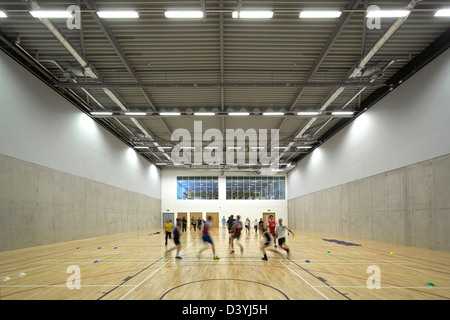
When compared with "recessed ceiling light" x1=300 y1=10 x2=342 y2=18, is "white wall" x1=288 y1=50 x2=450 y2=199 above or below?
below

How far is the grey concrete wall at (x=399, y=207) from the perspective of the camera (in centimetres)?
1501

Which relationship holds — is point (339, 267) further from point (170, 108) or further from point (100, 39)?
point (170, 108)

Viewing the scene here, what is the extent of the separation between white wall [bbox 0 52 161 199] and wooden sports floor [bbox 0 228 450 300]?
5.86 m

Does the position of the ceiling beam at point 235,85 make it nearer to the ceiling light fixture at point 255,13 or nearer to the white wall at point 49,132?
the white wall at point 49,132

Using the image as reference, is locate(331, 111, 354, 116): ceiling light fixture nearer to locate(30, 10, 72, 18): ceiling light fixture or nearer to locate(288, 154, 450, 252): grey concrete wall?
locate(288, 154, 450, 252): grey concrete wall

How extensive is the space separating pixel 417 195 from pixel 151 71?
623 inches

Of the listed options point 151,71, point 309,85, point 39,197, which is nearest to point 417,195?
point 309,85

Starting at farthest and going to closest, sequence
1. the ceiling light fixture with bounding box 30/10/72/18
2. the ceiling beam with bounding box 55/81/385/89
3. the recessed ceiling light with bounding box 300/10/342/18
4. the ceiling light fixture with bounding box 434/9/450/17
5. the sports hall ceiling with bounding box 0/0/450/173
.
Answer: the ceiling beam with bounding box 55/81/385/89
the sports hall ceiling with bounding box 0/0/450/173
the ceiling light fixture with bounding box 434/9/450/17
the recessed ceiling light with bounding box 300/10/342/18
the ceiling light fixture with bounding box 30/10/72/18

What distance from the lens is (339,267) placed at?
448 inches

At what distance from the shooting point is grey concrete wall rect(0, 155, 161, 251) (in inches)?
598

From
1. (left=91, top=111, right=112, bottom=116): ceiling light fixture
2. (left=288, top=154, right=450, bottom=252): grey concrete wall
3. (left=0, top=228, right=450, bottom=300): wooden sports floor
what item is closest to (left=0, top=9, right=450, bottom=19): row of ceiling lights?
(left=288, top=154, right=450, bottom=252): grey concrete wall

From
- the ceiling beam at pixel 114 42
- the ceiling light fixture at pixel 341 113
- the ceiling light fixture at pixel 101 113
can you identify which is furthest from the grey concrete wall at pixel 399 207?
the ceiling light fixture at pixel 101 113

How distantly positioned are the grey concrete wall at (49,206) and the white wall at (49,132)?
66 cm

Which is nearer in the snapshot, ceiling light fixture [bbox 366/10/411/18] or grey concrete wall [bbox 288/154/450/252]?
ceiling light fixture [bbox 366/10/411/18]
